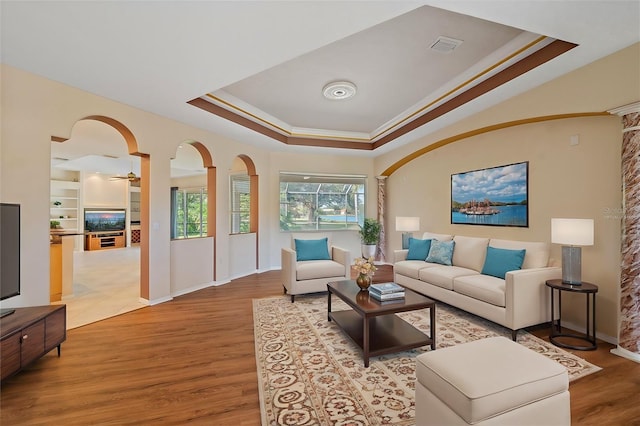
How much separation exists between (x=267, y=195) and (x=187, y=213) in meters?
5.41


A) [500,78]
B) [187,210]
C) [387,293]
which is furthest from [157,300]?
[187,210]

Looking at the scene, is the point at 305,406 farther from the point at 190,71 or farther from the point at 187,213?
the point at 187,213

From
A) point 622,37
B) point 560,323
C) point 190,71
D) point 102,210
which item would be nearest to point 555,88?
point 622,37

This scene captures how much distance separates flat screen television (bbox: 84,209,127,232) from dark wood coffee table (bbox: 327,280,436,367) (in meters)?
10.5

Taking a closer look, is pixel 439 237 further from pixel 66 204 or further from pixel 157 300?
pixel 66 204

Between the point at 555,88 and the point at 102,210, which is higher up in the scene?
the point at 555,88

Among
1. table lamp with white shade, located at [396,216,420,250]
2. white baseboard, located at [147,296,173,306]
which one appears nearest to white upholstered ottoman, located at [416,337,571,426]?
table lamp with white shade, located at [396,216,420,250]

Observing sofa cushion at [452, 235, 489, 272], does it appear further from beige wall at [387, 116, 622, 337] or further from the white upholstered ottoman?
the white upholstered ottoman

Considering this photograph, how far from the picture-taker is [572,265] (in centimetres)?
293

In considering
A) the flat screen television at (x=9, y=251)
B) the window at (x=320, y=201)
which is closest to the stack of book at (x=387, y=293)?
the flat screen television at (x=9, y=251)

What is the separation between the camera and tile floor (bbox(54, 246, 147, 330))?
3.77 meters

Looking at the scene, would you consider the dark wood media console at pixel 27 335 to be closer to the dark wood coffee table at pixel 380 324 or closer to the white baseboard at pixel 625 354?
the dark wood coffee table at pixel 380 324

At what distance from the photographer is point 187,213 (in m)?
10.5

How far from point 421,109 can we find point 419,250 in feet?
7.33
